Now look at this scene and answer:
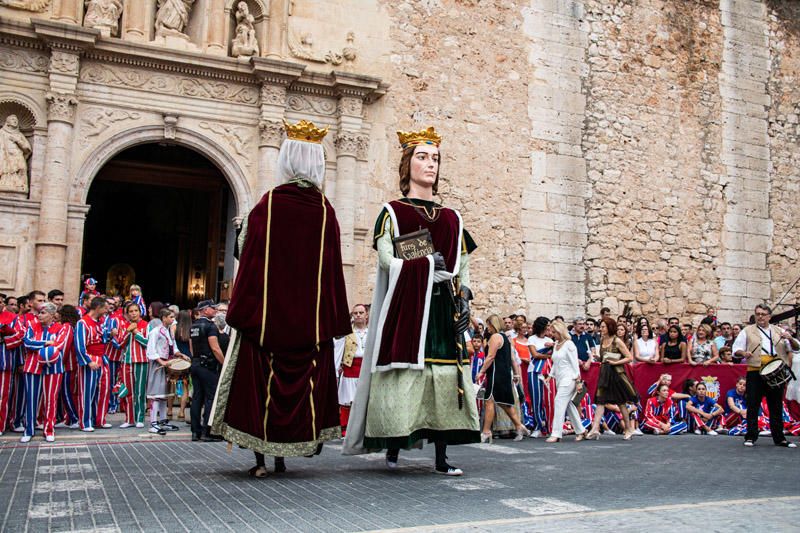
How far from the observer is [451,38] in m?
14.8

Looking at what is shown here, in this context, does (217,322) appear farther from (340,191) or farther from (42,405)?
(340,191)

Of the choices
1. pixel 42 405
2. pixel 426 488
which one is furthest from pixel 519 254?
pixel 426 488

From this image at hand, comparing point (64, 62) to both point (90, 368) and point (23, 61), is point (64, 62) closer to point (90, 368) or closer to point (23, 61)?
point (23, 61)

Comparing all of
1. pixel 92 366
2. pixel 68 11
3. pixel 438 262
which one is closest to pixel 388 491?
pixel 438 262

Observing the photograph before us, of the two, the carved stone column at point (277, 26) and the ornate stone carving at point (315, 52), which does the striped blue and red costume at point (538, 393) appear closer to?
the ornate stone carving at point (315, 52)

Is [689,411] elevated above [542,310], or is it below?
below

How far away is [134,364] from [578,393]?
19.0 ft

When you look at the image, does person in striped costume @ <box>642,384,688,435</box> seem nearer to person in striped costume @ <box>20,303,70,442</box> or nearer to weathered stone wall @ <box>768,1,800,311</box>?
person in striped costume @ <box>20,303,70,442</box>

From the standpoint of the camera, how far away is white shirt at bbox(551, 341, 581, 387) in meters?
9.11

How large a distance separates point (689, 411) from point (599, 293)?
16.0 ft

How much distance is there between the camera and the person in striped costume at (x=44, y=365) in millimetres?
8078

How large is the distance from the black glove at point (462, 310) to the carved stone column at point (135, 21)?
9.06 metres

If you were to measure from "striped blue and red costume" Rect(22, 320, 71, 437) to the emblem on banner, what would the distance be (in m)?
8.93

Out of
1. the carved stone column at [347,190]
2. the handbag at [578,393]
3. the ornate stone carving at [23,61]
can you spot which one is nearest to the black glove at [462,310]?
the handbag at [578,393]
